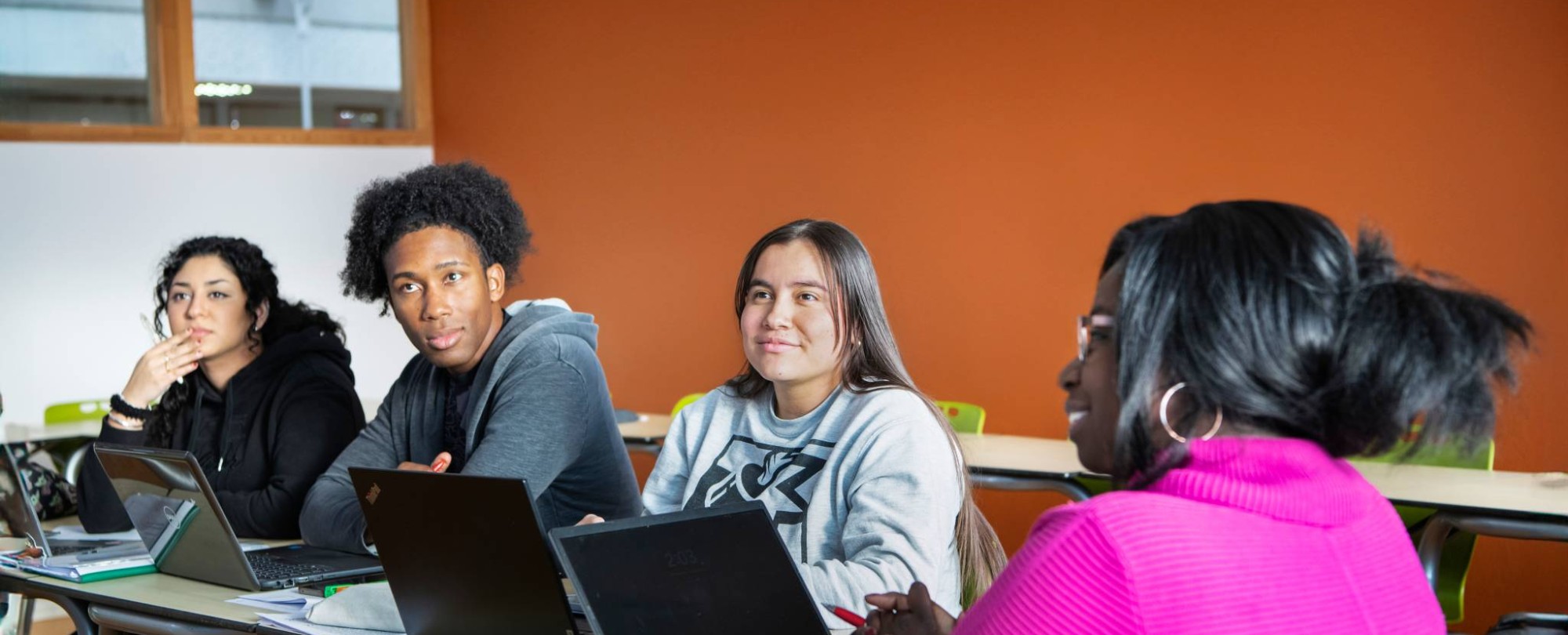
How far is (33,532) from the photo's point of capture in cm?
250

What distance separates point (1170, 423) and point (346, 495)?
182 centimetres

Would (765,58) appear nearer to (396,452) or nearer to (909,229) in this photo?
(909,229)

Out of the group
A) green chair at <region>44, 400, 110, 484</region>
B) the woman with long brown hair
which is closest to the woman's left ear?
the woman with long brown hair

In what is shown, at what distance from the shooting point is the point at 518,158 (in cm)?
637

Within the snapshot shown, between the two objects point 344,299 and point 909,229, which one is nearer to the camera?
point 909,229

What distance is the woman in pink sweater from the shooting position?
0.98 metres

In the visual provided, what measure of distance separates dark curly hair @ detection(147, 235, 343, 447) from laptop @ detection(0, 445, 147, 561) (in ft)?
1.19

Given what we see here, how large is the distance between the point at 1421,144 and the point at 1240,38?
65 centimetres

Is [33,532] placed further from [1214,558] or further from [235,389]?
[1214,558]

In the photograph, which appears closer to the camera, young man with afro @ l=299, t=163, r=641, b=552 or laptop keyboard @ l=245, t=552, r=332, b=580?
laptop keyboard @ l=245, t=552, r=332, b=580

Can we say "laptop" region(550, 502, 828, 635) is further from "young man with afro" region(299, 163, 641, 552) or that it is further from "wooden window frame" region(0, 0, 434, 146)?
"wooden window frame" region(0, 0, 434, 146)

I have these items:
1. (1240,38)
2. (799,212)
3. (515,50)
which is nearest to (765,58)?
(799,212)

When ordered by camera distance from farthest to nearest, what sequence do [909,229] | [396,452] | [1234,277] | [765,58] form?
[765,58], [909,229], [396,452], [1234,277]

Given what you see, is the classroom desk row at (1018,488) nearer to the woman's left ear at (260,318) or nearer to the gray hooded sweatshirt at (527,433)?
the gray hooded sweatshirt at (527,433)
